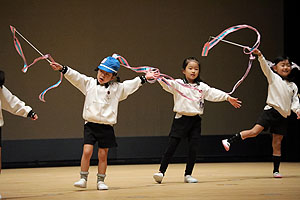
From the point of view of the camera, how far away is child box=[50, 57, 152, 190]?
14.6ft

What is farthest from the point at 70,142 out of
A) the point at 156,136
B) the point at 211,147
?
the point at 211,147

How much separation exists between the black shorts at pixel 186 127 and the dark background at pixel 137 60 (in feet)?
7.89

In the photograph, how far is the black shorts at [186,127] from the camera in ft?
16.4

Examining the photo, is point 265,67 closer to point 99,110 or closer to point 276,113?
point 276,113

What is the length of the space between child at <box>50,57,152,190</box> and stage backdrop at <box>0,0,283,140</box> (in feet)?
9.04

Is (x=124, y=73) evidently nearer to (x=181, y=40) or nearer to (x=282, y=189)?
(x=181, y=40)

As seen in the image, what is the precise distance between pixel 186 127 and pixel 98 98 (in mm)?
954

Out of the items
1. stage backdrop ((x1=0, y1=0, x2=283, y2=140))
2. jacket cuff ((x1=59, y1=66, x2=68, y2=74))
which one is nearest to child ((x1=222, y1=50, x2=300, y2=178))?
jacket cuff ((x1=59, y1=66, x2=68, y2=74))

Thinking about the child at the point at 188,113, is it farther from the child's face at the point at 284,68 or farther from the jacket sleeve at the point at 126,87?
the child's face at the point at 284,68

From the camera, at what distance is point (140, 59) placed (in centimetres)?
739

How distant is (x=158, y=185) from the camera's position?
4.69 meters

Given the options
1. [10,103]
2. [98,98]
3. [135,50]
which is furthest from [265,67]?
[135,50]

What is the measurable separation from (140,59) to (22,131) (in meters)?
1.86

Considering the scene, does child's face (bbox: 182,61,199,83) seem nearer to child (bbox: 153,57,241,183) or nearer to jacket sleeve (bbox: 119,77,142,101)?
child (bbox: 153,57,241,183)
